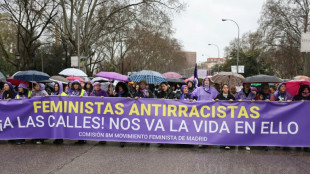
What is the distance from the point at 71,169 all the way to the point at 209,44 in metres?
60.2

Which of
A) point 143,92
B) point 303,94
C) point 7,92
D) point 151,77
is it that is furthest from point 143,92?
point 303,94

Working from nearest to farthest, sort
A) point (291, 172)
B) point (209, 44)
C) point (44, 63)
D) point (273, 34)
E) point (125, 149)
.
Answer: point (291, 172)
point (125, 149)
point (273, 34)
point (44, 63)
point (209, 44)

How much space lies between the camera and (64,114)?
7.59 m

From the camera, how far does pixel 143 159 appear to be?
622 centimetres

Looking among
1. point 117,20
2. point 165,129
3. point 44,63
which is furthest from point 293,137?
point 44,63

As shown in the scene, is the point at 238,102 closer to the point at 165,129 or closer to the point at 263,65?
the point at 165,129

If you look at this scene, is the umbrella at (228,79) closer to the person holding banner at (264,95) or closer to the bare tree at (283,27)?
the person holding banner at (264,95)

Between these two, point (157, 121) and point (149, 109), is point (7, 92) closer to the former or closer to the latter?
point (149, 109)

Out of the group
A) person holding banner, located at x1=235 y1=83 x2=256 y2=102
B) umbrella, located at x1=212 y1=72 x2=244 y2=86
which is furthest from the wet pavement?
umbrella, located at x1=212 y1=72 x2=244 y2=86

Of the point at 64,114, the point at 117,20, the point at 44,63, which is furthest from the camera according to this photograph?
the point at 44,63

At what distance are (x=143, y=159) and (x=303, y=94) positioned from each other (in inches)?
171

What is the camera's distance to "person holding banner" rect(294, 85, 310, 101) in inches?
305

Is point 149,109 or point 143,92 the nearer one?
point 149,109

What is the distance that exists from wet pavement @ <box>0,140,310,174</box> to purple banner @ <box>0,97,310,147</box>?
0.85 ft
